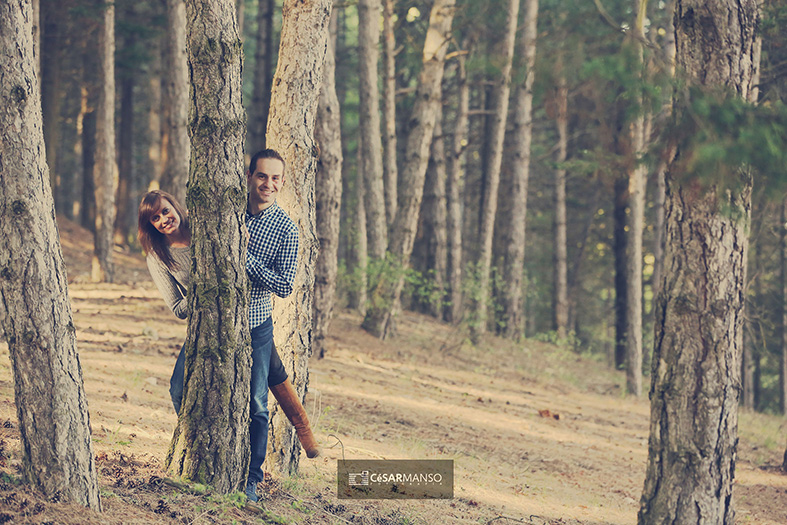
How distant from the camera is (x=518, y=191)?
59.3 feet

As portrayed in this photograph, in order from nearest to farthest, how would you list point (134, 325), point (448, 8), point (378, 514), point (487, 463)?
point (378, 514), point (487, 463), point (134, 325), point (448, 8)

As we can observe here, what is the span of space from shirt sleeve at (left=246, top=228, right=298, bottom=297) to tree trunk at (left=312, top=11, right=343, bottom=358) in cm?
607

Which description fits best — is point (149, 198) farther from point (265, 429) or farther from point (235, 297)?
point (265, 429)

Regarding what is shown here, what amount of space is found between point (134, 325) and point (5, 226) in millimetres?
8158

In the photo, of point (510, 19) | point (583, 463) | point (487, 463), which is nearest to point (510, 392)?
point (583, 463)

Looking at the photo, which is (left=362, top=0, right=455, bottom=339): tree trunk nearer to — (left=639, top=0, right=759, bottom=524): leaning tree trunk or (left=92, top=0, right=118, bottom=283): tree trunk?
(left=92, top=0, right=118, bottom=283): tree trunk

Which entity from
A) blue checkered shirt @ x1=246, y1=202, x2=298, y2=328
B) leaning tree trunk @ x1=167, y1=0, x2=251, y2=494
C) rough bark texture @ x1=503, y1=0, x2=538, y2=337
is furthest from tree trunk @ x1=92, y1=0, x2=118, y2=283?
leaning tree trunk @ x1=167, y1=0, x2=251, y2=494

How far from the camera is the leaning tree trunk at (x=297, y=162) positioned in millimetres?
5590

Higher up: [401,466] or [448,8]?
[448,8]

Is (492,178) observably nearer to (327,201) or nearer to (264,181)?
(327,201)

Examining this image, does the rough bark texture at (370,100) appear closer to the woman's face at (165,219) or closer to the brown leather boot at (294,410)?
the brown leather boot at (294,410)

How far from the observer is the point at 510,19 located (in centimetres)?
1592

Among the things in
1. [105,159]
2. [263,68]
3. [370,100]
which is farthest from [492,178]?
[105,159]

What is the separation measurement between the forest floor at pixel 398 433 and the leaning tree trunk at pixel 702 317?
53.0 inches
